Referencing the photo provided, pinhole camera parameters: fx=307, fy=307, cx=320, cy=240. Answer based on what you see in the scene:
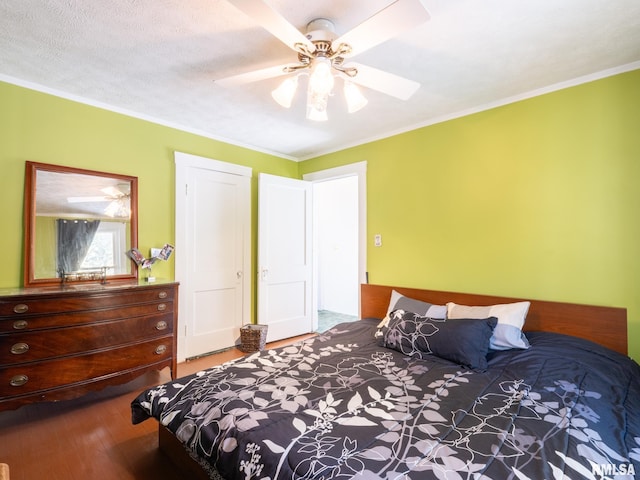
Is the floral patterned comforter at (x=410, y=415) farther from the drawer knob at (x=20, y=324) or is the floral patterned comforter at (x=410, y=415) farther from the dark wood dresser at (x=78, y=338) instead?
the drawer knob at (x=20, y=324)

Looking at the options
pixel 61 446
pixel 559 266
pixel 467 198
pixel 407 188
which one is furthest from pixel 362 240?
pixel 61 446

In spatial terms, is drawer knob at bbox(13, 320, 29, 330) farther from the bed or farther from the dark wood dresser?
the bed

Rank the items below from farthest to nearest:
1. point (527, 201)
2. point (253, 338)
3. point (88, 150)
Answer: point (253, 338)
point (88, 150)
point (527, 201)

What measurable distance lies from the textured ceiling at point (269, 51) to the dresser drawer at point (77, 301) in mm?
1662

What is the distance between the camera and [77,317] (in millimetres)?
2250

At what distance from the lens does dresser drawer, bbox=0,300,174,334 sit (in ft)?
6.66

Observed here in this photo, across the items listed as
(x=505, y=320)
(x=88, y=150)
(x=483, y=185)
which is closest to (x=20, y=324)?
(x=88, y=150)

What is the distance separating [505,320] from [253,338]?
253 centimetres

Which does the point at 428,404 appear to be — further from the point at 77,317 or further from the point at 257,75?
the point at 77,317

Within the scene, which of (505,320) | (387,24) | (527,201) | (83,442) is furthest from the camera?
(527,201)

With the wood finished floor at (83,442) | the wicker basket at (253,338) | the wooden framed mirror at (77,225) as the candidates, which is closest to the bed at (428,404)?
the wood finished floor at (83,442)

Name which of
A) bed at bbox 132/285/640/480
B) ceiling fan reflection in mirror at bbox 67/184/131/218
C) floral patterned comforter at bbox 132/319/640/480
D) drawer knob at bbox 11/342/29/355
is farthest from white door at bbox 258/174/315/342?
drawer knob at bbox 11/342/29/355

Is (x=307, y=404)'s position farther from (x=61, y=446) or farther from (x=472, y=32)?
(x=472, y=32)

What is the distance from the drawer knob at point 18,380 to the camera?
2.02 metres
